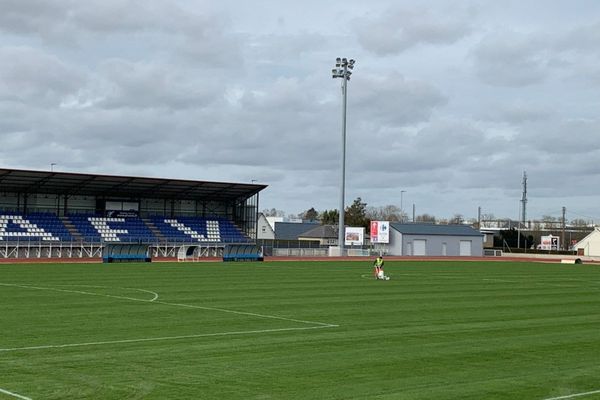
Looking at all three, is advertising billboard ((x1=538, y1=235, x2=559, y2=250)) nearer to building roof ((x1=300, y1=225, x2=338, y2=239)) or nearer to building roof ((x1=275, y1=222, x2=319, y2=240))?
building roof ((x1=300, y1=225, x2=338, y2=239))

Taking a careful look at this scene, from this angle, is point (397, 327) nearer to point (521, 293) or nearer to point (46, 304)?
point (46, 304)

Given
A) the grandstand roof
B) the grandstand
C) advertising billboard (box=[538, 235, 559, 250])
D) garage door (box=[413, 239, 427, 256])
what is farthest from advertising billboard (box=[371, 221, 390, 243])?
advertising billboard (box=[538, 235, 559, 250])

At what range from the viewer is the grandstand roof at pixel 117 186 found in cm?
7194

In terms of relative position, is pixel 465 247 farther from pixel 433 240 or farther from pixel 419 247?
pixel 419 247

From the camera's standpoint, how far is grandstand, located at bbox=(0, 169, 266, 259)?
70438 mm

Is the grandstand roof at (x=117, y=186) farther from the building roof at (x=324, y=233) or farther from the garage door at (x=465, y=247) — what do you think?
the building roof at (x=324, y=233)

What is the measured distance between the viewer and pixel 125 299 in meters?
26.8

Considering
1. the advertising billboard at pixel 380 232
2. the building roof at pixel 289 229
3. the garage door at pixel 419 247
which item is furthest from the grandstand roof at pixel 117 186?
the building roof at pixel 289 229

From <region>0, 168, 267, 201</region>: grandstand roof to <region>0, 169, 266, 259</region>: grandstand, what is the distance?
0.09 metres

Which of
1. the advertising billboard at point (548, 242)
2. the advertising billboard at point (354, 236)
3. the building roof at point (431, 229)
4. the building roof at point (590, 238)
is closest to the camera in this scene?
the advertising billboard at point (354, 236)

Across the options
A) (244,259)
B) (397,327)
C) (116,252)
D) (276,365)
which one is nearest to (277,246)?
A: (244,259)

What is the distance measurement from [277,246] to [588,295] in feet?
174

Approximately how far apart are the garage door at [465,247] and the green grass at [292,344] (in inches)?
2646

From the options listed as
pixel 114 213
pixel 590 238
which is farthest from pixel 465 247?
pixel 114 213
